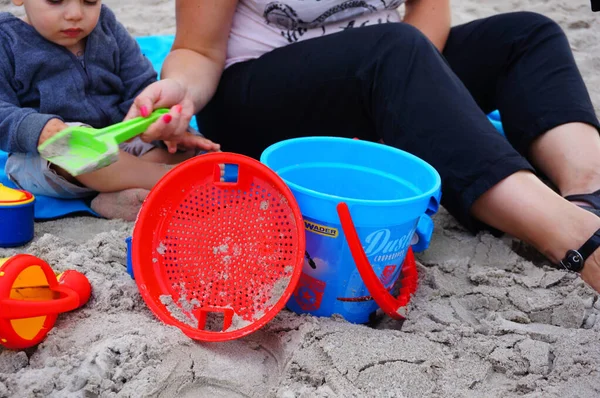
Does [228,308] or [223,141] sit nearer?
[228,308]

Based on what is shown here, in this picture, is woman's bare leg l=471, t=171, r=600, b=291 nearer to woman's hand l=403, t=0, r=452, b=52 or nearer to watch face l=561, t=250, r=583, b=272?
watch face l=561, t=250, r=583, b=272

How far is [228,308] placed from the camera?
101 centimetres

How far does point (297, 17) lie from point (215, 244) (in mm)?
644

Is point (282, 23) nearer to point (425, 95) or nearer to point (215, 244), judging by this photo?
point (425, 95)

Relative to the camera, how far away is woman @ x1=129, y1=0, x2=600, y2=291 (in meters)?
1.18

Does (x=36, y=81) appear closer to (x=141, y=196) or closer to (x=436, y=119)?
(x=141, y=196)

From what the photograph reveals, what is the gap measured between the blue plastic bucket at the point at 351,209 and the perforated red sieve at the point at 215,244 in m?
0.05

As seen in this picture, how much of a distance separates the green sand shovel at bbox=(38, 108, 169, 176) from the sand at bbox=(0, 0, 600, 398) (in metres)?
0.22

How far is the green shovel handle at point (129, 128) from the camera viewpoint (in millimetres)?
996

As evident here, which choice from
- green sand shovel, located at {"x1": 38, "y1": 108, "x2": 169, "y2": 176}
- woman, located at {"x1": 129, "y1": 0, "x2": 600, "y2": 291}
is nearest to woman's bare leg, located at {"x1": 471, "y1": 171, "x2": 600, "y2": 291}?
woman, located at {"x1": 129, "y1": 0, "x2": 600, "y2": 291}

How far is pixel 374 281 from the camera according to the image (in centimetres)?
99

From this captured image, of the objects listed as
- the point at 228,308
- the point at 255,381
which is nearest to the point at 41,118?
the point at 228,308

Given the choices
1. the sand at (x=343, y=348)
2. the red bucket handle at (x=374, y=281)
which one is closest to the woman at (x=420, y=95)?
the sand at (x=343, y=348)

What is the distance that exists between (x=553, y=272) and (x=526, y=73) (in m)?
0.56
